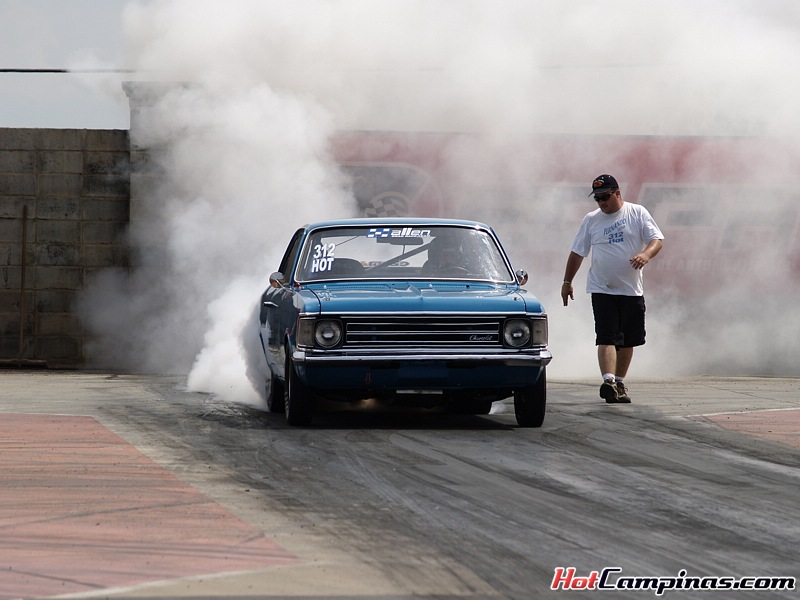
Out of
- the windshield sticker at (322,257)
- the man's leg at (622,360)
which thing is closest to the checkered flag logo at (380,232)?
the windshield sticker at (322,257)

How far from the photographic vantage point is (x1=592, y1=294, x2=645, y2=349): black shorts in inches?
400

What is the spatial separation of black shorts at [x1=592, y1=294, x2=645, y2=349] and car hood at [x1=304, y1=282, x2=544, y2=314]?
6.13 ft

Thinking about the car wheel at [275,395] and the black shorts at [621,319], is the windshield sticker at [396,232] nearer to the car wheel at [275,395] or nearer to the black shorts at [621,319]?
the car wheel at [275,395]

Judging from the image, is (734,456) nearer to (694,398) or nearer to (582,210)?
(694,398)

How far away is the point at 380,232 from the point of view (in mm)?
9188

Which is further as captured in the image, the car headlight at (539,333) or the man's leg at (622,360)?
the man's leg at (622,360)

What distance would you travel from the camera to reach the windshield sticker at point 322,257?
29.5 feet

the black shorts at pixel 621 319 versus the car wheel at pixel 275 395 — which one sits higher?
the black shorts at pixel 621 319

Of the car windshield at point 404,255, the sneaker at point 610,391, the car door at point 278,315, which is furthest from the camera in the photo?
the sneaker at point 610,391

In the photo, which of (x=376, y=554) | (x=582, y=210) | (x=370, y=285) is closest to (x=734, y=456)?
(x=370, y=285)

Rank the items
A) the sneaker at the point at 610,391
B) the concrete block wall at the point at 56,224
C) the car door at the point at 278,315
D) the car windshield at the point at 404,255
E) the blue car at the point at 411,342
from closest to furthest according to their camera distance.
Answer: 1. the blue car at the point at 411,342
2. the car door at the point at 278,315
3. the car windshield at the point at 404,255
4. the sneaker at the point at 610,391
5. the concrete block wall at the point at 56,224

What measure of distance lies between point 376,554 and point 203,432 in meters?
3.60

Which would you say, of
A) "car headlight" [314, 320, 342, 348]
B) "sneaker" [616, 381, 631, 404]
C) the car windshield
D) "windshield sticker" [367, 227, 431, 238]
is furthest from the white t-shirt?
"car headlight" [314, 320, 342, 348]

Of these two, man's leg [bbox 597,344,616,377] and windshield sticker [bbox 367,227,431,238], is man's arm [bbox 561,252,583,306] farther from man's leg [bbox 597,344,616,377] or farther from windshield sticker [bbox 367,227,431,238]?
windshield sticker [bbox 367,227,431,238]
